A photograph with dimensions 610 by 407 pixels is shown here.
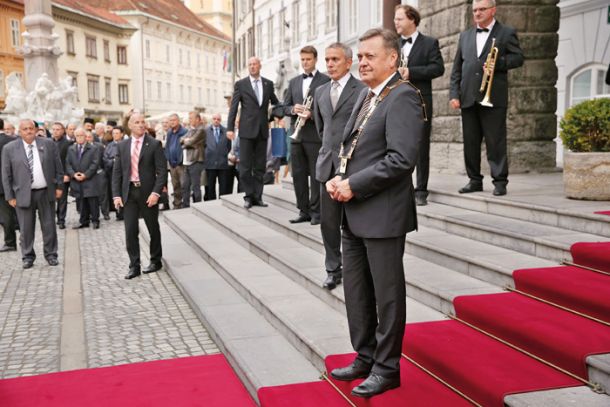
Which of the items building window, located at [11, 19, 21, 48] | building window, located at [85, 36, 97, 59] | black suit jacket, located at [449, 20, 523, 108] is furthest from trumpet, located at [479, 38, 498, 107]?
building window, located at [85, 36, 97, 59]

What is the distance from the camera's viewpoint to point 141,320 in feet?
24.0

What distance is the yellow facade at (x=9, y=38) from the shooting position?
49938 millimetres

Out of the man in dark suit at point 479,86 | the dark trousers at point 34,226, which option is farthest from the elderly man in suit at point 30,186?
the man in dark suit at point 479,86

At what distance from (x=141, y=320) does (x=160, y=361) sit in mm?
1443

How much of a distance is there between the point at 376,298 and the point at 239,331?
2447mm

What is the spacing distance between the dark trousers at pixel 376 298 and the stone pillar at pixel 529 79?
260 inches

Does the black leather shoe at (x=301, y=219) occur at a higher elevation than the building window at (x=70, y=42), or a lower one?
lower

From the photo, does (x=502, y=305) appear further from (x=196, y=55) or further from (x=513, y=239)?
(x=196, y=55)

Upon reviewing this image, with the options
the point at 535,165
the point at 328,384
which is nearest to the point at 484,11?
the point at 535,165

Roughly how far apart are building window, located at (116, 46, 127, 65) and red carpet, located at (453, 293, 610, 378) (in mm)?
60443

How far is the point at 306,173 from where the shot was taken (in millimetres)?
8992

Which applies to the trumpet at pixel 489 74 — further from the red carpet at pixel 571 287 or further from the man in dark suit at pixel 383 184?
the man in dark suit at pixel 383 184

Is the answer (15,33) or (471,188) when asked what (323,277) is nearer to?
(471,188)

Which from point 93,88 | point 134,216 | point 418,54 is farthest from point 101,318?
point 93,88
